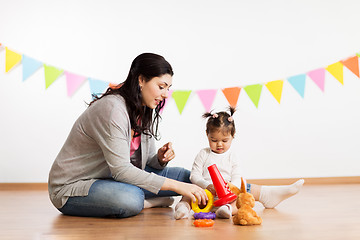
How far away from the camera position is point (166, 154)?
6.25 feet

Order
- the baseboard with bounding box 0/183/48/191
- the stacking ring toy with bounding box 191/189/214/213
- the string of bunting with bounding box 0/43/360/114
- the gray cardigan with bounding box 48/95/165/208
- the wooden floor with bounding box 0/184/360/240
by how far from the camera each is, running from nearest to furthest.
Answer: the wooden floor with bounding box 0/184/360/240, the gray cardigan with bounding box 48/95/165/208, the stacking ring toy with bounding box 191/189/214/213, the baseboard with bounding box 0/183/48/191, the string of bunting with bounding box 0/43/360/114

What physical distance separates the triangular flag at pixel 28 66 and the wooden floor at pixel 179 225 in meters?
1.22

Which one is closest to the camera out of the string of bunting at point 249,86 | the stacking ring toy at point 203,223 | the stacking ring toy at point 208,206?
the stacking ring toy at point 203,223

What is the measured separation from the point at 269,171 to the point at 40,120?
1735 mm

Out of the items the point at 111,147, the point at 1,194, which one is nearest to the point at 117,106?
the point at 111,147

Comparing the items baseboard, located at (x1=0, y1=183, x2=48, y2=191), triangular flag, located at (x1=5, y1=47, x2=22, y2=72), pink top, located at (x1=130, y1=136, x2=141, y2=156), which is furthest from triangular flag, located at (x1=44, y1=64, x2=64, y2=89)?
pink top, located at (x1=130, y1=136, x2=141, y2=156)

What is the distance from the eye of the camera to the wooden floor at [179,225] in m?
1.31

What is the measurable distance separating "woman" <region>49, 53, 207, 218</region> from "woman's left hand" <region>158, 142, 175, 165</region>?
0.57 feet

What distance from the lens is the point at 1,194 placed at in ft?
8.81

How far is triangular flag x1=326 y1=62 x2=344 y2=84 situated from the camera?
126 inches

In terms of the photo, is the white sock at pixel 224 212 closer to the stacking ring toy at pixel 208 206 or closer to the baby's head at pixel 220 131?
the stacking ring toy at pixel 208 206

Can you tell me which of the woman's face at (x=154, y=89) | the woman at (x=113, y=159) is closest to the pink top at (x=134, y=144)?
the woman at (x=113, y=159)

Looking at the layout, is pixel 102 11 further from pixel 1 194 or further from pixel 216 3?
pixel 1 194

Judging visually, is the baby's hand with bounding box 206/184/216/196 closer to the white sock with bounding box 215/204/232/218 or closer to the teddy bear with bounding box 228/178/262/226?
the white sock with bounding box 215/204/232/218
